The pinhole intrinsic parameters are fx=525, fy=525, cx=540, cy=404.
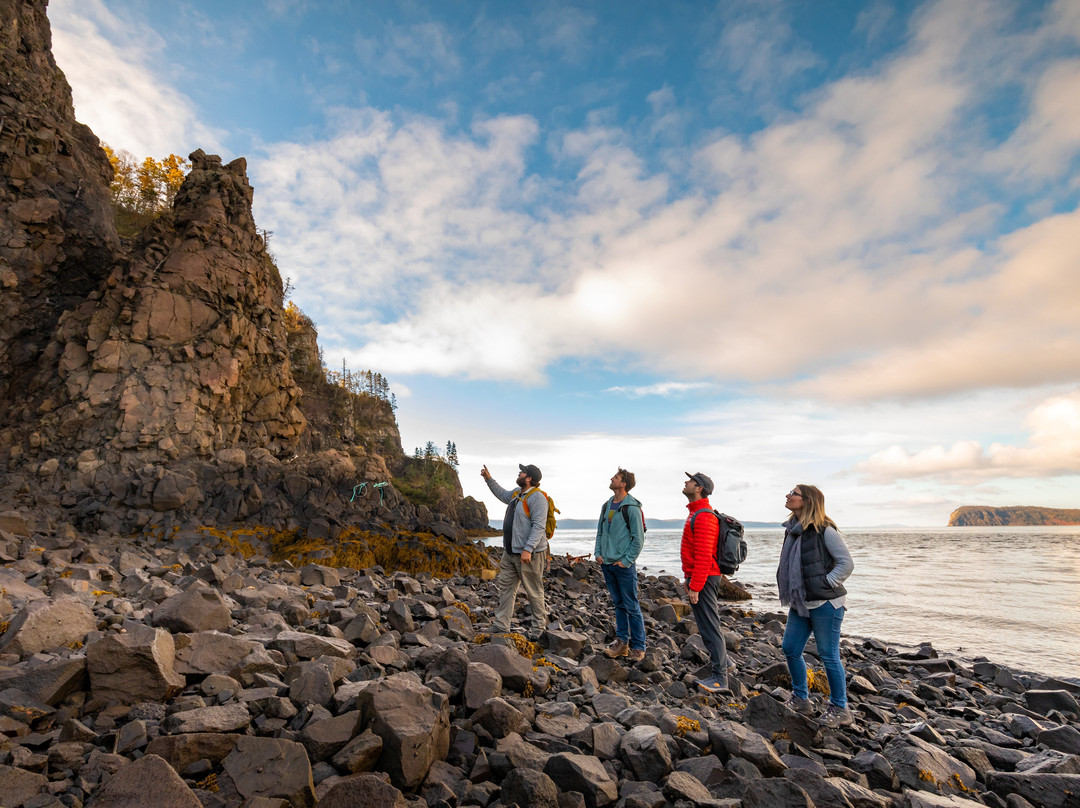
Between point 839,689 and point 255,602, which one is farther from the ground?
point 255,602

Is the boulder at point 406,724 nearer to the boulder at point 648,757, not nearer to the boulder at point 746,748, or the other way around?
the boulder at point 648,757

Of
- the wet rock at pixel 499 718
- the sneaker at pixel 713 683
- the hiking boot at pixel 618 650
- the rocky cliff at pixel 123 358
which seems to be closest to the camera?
the wet rock at pixel 499 718

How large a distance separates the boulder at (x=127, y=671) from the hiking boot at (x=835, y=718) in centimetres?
634

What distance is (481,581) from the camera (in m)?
15.6

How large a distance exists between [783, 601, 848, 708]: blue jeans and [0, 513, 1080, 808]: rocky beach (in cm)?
49

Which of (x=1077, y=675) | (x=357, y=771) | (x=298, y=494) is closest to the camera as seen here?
(x=357, y=771)

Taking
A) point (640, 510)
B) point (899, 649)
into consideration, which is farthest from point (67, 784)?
point (899, 649)

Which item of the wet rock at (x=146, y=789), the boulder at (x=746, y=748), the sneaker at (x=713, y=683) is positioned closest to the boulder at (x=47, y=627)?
the wet rock at (x=146, y=789)

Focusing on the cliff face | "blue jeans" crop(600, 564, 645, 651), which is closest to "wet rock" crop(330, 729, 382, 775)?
"blue jeans" crop(600, 564, 645, 651)

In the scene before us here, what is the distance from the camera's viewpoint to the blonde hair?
614cm

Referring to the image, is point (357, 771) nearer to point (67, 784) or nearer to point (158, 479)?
point (67, 784)

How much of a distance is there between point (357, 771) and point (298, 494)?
65.5 ft

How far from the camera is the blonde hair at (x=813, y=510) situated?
6.14 metres

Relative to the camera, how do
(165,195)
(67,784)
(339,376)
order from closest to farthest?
(67,784) → (165,195) → (339,376)
